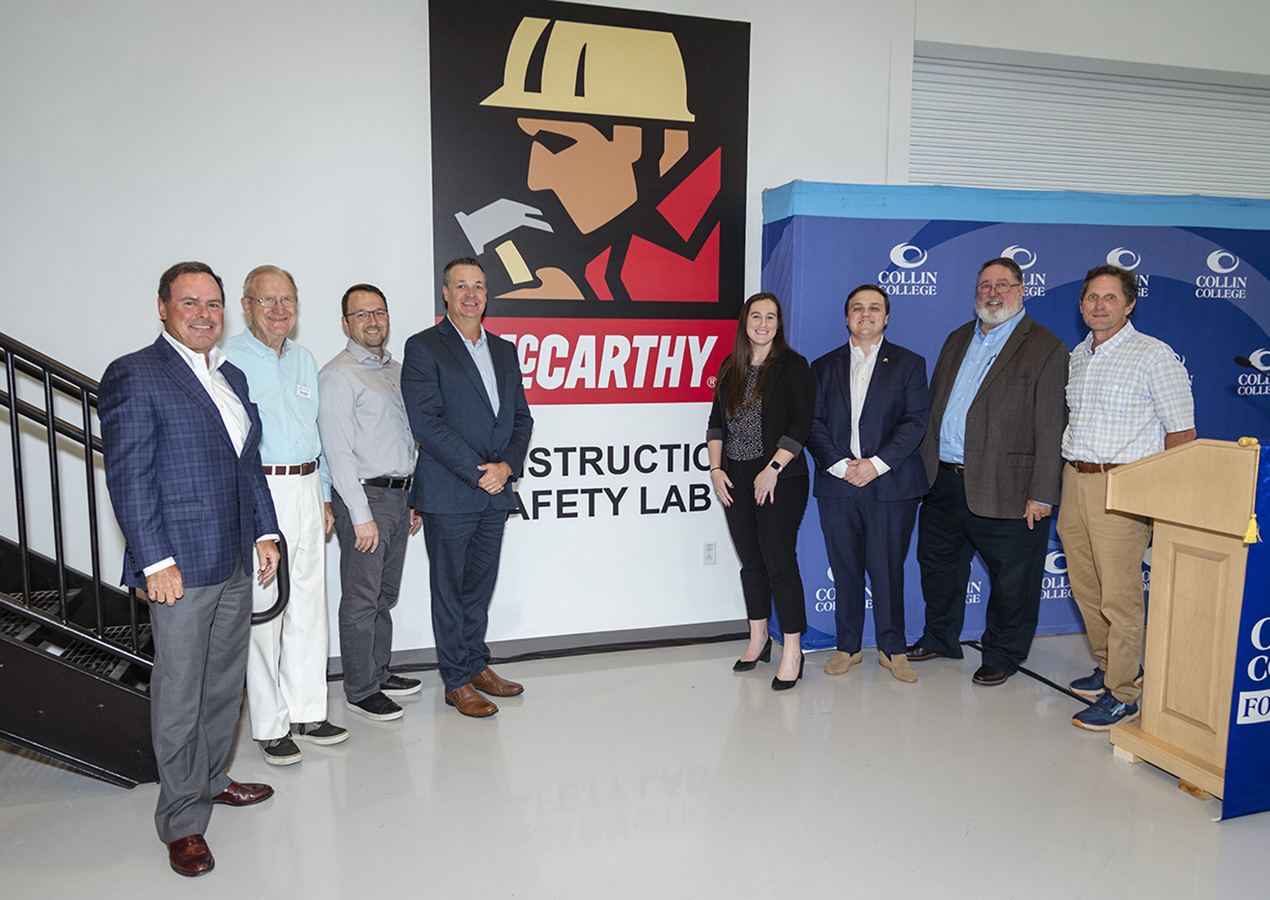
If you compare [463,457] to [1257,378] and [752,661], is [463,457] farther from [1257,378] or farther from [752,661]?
[1257,378]

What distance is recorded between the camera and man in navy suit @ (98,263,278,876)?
229cm

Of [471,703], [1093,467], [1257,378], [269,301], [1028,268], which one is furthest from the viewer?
[1257,378]

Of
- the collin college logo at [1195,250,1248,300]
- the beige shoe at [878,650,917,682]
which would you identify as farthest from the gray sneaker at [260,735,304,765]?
the collin college logo at [1195,250,1248,300]

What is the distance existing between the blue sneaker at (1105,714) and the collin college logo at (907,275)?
7.11 feet

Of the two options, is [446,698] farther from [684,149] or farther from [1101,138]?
[1101,138]

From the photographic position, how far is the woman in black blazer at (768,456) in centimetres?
368

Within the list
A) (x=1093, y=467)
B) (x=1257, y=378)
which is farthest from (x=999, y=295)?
(x=1257, y=378)

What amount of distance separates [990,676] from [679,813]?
75.9 inches

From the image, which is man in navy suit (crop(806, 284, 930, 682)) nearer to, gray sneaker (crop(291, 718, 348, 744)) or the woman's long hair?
the woman's long hair

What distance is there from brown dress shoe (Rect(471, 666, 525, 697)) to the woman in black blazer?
1229mm

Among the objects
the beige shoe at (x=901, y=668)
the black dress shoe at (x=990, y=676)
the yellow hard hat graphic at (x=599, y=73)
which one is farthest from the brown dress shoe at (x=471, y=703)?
the yellow hard hat graphic at (x=599, y=73)

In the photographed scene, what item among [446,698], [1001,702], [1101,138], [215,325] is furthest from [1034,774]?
[1101,138]

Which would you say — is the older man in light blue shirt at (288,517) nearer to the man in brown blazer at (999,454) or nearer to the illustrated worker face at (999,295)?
the man in brown blazer at (999,454)

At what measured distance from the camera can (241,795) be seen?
2.76 meters
